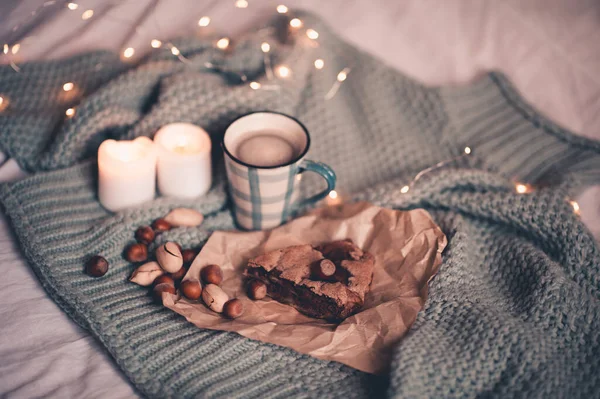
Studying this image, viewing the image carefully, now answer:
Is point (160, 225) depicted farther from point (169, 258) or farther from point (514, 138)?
point (514, 138)

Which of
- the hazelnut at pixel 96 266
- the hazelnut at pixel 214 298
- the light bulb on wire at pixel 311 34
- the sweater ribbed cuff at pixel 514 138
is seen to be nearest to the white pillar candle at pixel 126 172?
the hazelnut at pixel 96 266

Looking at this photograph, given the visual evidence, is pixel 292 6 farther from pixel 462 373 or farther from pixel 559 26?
pixel 462 373

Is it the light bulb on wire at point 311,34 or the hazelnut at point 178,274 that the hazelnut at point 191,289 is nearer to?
the hazelnut at point 178,274

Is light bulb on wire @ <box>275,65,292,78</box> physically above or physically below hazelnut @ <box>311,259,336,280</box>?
above

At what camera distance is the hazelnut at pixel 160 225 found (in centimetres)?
87

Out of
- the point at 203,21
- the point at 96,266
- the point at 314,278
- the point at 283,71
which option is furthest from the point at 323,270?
the point at 203,21

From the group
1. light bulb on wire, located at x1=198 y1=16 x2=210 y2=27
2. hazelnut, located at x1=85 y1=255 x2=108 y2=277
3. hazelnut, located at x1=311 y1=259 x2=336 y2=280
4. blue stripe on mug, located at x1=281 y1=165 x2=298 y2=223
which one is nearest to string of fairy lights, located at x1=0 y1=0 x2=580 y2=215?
light bulb on wire, located at x1=198 y1=16 x2=210 y2=27

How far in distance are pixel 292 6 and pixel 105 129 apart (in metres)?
0.56

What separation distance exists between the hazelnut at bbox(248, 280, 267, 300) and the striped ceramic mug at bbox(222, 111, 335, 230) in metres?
0.15

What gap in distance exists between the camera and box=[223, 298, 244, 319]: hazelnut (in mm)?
752

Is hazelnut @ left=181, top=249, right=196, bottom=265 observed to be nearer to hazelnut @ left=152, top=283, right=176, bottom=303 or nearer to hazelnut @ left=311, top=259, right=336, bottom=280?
hazelnut @ left=152, top=283, right=176, bottom=303

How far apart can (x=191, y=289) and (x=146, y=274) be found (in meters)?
0.09

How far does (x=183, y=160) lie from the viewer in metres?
0.88

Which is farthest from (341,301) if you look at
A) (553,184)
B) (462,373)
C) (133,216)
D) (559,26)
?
(559,26)
